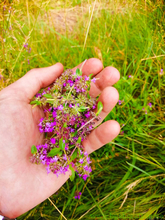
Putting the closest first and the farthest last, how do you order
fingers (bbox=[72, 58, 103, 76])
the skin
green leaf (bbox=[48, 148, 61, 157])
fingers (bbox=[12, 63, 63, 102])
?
green leaf (bbox=[48, 148, 61, 157]) → the skin → fingers (bbox=[12, 63, 63, 102]) → fingers (bbox=[72, 58, 103, 76])

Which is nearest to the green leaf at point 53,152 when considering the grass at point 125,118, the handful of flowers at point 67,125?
the handful of flowers at point 67,125

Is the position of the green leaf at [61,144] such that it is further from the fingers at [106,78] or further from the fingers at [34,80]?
the fingers at [106,78]

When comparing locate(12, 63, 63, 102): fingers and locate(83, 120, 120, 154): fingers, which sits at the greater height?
locate(12, 63, 63, 102): fingers

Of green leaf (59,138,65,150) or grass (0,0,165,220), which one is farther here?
grass (0,0,165,220)

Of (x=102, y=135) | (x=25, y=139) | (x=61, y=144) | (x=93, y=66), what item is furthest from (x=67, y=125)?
(x=93, y=66)

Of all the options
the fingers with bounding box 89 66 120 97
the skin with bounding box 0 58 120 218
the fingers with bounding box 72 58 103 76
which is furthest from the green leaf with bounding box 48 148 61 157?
the fingers with bounding box 72 58 103 76

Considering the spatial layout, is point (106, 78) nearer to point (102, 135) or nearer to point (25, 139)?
point (102, 135)

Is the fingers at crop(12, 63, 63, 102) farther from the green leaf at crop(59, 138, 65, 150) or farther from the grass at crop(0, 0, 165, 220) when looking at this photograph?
the green leaf at crop(59, 138, 65, 150)
